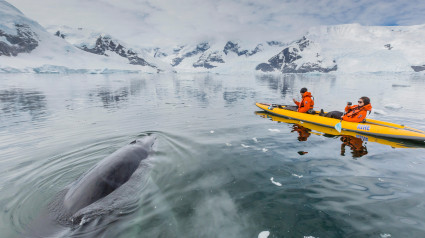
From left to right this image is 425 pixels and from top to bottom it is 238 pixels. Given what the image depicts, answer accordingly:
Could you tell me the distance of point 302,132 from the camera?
1112cm

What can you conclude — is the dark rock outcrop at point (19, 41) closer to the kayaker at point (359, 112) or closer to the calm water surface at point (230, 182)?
the calm water surface at point (230, 182)

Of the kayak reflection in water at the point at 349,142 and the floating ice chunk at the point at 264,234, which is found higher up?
the kayak reflection in water at the point at 349,142

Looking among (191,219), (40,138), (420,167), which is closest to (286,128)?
(420,167)

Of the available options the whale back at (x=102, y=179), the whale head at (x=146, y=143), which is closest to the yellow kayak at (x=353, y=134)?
the whale head at (x=146, y=143)

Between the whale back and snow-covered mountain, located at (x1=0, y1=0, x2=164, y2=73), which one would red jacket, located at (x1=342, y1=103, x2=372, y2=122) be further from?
snow-covered mountain, located at (x1=0, y1=0, x2=164, y2=73)

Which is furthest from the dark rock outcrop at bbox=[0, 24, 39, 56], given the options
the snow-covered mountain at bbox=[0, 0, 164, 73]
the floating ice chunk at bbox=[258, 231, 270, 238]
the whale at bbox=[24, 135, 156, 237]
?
the floating ice chunk at bbox=[258, 231, 270, 238]

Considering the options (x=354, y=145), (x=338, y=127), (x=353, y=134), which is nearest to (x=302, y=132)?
(x=338, y=127)

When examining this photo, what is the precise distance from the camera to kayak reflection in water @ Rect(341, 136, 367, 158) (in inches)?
325

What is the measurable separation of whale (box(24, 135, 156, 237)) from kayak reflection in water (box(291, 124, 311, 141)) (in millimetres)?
7810

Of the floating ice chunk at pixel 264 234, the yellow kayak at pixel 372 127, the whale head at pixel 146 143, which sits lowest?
the floating ice chunk at pixel 264 234

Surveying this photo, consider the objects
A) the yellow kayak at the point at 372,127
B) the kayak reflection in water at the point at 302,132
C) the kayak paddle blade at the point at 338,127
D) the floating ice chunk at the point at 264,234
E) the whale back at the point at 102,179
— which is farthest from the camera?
the kayak paddle blade at the point at 338,127

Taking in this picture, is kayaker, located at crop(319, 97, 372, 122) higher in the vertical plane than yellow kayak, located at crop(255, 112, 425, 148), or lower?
higher

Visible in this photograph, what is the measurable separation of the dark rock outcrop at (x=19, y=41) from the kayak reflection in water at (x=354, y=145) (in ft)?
740

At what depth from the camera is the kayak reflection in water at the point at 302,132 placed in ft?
33.4
